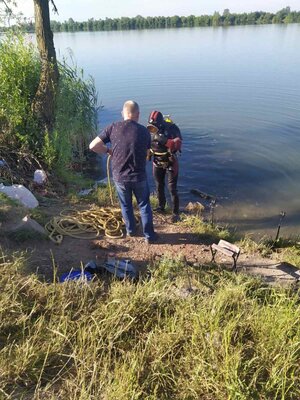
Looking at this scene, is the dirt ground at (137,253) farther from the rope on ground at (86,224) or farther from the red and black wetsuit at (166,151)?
the red and black wetsuit at (166,151)

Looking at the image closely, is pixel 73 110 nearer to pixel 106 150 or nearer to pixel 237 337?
pixel 106 150

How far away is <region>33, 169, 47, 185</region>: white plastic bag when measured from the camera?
7004 mm

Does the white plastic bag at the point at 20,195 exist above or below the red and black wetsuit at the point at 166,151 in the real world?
below

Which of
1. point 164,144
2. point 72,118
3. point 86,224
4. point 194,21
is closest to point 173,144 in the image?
point 164,144

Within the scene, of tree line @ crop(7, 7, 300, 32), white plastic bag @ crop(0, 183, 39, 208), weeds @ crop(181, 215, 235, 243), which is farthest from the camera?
tree line @ crop(7, 7, 300, 32)

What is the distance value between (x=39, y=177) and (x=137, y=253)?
3.19 meters

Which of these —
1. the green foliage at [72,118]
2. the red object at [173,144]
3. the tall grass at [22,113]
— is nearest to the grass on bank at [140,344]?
the red object at [173,144]

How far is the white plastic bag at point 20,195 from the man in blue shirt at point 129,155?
1.75 meters

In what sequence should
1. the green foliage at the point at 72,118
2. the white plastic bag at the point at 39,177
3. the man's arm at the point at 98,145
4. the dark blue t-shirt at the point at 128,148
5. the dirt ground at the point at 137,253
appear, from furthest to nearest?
the green foliage at the point at 72,118
the white plastic bag at the point at 39,177
the man's arm at the point at 98,145
the dark blue t-shirt at the point at 128,148
the dirt ground at the point at 137,253

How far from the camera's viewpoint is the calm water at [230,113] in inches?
344

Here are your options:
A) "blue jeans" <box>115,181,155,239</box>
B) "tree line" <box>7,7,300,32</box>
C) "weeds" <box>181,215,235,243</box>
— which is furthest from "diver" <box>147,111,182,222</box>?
"tree line" <box>7,7,300,32</box>

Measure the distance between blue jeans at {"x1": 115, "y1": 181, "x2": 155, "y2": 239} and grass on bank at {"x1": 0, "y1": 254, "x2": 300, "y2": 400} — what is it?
6.13ft

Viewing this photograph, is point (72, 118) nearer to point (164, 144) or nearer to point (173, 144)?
point (164, 144)

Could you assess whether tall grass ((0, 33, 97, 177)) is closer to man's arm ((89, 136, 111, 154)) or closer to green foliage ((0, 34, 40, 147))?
green foliage ((0, 34, 40, 147))
